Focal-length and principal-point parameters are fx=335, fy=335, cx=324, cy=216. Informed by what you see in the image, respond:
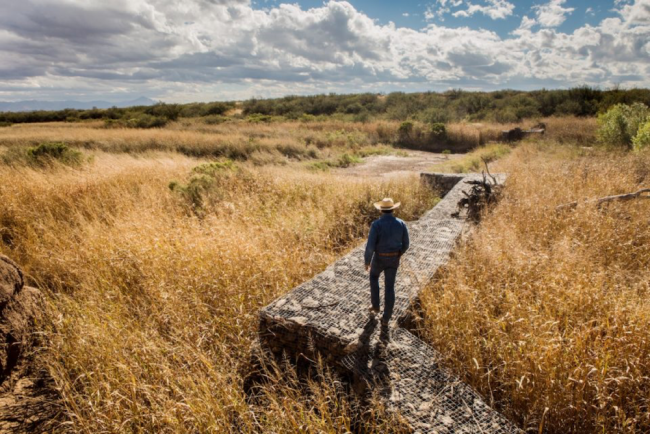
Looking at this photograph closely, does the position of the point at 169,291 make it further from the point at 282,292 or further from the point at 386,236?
the point at 386,236

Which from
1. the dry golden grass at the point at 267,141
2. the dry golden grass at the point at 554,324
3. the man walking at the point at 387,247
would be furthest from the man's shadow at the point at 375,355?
the dry golden grass at the point at 267,141

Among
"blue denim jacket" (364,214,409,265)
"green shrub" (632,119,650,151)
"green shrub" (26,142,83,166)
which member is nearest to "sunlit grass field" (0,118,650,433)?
"blue denim jacket" (364,214,409,265)

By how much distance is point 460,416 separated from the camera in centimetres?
198

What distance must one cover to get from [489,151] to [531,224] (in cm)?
1100

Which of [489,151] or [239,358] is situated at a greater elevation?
[489,151]

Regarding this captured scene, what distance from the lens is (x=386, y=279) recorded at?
8.82 feet

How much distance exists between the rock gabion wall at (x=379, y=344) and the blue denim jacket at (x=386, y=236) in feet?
1.86

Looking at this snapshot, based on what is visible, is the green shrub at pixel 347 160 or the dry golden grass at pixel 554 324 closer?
the dry golden grass at pixel 554 324

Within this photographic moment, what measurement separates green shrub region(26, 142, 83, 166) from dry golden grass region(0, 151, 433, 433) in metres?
2.12

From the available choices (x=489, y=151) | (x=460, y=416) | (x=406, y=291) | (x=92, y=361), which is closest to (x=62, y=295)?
(x=92, y=361)

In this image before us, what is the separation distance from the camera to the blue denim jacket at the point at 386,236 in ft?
8.77

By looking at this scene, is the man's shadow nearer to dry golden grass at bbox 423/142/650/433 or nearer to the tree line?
dry golden grass at bbox 423/142/650/433

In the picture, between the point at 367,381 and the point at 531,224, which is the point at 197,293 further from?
the point at 531,224

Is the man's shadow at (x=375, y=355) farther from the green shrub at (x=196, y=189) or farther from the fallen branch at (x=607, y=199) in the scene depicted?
the green shrub at (x=196, y=189)
